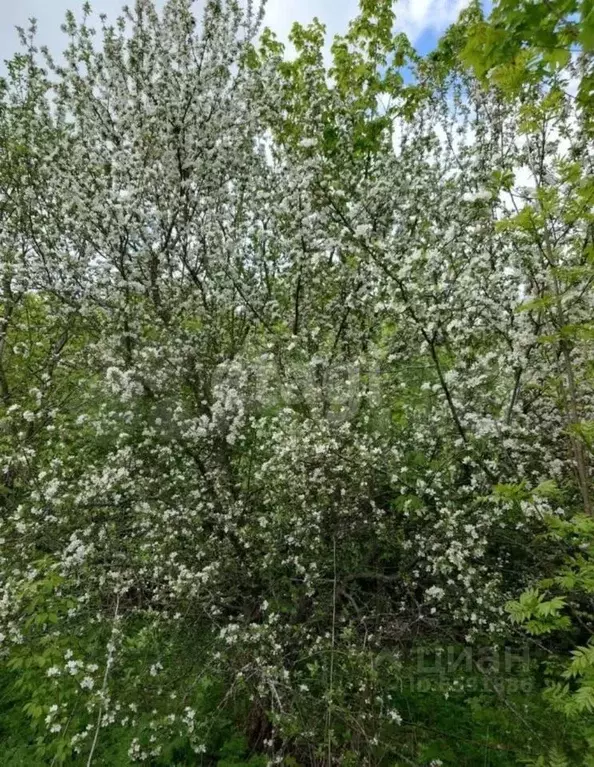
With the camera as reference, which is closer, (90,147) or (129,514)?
(129,514)

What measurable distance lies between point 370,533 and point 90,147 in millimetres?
6170

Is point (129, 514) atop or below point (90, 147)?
below

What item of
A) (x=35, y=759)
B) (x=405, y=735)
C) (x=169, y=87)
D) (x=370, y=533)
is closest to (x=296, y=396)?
(x=370, y=533)

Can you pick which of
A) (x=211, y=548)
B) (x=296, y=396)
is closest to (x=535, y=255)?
(x=296, y=396)

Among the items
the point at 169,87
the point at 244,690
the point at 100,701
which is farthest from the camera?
the point at 169,87

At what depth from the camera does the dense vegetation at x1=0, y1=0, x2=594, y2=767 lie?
4645mm

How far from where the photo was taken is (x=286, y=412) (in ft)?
17.6

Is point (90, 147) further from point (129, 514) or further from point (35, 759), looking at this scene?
point (35, 759)

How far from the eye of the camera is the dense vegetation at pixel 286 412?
15.2 feet

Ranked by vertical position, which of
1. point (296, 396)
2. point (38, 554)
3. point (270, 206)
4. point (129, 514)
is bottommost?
point (38, 554)

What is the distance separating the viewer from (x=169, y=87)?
6.29m

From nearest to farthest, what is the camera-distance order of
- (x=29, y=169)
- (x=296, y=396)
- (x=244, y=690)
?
(x=244, y=690), (x=296, y=396), (x=29, y=169)

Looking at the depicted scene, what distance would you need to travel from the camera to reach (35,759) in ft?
19.3

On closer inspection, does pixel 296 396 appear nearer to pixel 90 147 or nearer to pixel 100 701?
pixel 100 701
